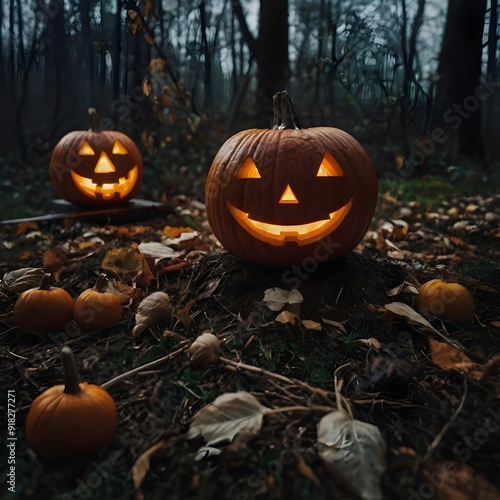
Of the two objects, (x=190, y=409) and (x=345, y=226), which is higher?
(x=345, y=226)

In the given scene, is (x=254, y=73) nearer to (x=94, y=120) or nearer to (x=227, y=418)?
(x=94, y=120)

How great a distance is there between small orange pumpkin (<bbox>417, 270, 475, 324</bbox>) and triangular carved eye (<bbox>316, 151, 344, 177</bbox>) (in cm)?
64

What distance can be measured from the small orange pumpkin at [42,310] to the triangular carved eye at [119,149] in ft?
7.24

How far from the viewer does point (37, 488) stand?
48.6 inches

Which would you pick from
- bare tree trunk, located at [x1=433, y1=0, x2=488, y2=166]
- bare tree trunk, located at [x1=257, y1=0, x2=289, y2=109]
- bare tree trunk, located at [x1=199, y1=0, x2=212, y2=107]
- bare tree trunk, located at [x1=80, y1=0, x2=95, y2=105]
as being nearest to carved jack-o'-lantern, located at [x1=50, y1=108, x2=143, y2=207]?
bare tree trunk, located at [x1=80, y1=0, x2=95, y2=105]

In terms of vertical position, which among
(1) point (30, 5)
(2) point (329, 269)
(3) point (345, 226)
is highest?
(1) point (30, 5)

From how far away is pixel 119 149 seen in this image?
13.4 ft

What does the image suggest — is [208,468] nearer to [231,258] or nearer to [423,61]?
[231,258]

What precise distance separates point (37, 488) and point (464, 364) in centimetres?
133

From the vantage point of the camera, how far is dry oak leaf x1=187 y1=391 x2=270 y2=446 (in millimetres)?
1364

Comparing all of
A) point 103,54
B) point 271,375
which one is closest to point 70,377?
point 271,375

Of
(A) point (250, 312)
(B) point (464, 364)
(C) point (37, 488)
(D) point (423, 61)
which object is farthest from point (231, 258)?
(D) point (423, 61)

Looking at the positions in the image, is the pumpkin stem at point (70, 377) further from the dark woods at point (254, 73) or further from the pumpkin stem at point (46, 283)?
the dark woods at point (254, 73)

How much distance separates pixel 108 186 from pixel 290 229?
8.29ft
